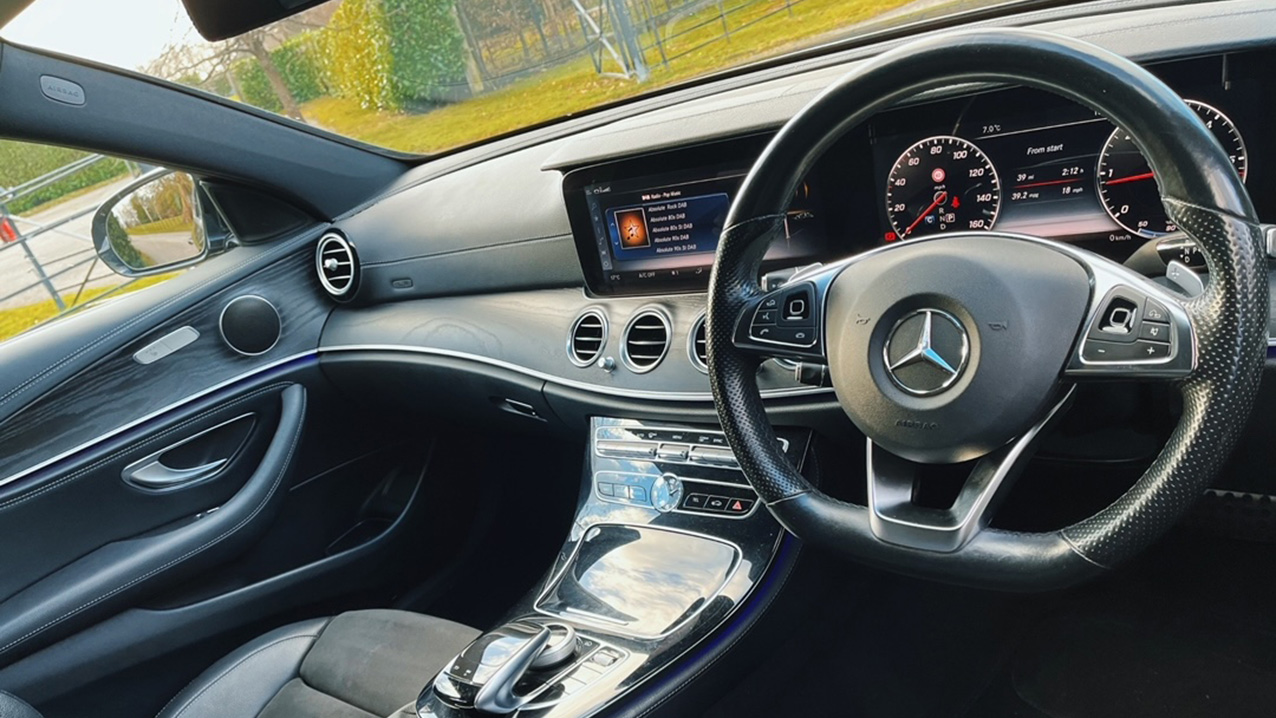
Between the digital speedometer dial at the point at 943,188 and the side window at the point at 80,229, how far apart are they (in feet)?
5.73

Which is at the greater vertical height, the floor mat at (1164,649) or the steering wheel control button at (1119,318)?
the steering wheel control button at (1119,318)

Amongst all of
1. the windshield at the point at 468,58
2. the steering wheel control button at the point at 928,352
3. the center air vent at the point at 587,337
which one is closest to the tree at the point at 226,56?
the windshield at the point at 468,58

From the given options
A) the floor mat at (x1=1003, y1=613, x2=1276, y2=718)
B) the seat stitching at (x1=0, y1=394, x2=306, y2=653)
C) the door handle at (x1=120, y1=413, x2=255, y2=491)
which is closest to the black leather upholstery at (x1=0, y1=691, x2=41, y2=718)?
the seat stitching at (x1=0, y1=394, x2=306, y2=653)

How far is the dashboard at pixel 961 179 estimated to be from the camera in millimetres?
1254

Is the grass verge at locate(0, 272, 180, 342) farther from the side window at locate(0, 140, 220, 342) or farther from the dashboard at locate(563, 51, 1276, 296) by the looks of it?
the dashboard at locate(563, 51, 1276, 296)

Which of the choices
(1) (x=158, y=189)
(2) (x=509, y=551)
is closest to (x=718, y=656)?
(2) (x=509, y=551)

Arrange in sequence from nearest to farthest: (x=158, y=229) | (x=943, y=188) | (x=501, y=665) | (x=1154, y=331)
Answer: (x=1154, y=331), (x=501, y=665), (x=943, y=188), (x=158, y=229)

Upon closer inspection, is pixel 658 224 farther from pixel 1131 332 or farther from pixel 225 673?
pixel 225 673

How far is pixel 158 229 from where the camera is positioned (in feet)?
7.86

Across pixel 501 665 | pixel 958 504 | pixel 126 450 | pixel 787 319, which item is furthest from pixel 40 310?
pixel 958 504

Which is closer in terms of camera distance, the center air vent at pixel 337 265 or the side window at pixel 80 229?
the side window at pixel 80 229

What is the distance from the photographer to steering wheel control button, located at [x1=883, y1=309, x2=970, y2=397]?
1.07 meters

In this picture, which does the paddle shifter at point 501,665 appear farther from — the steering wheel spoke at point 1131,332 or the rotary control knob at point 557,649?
the steering wheel spoke at point 1131,332

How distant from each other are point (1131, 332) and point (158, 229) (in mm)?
2291
